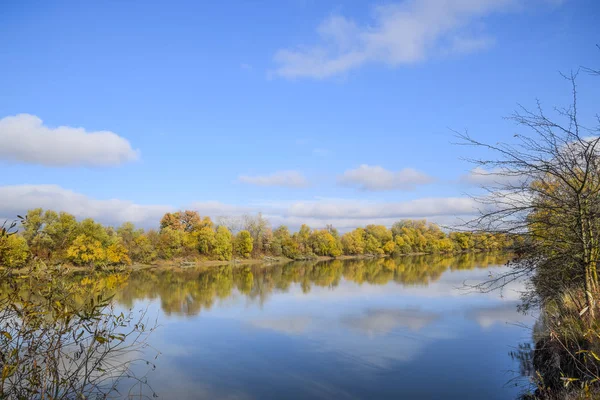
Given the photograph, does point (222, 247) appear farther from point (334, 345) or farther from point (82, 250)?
point (334, 345)

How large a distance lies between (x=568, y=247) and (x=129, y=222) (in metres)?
55.5

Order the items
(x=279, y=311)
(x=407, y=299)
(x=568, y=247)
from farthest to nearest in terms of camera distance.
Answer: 1. (x=407, y=299)
2. (x=279, y=311)
3. (x=568, y=247)

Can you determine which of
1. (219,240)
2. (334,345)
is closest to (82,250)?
(219,240)

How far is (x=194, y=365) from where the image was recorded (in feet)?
35.3

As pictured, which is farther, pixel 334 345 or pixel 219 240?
pixel 219 240

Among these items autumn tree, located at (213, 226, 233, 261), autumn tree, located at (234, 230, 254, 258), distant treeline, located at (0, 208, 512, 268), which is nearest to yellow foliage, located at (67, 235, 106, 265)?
distant treeline, located at (0, 208, 512, 268)

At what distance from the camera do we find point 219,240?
55.3 metres

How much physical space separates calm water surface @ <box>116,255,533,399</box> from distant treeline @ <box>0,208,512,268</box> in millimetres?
12266

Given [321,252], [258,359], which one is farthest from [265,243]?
[258,359]

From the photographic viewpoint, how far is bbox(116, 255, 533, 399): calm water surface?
8.98m

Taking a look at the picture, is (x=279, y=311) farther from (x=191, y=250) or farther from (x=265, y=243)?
(x=265, y=243)

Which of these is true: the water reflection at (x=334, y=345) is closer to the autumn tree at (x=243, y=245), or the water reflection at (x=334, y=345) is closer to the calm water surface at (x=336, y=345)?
the calm water surface at (x=336, y=345)

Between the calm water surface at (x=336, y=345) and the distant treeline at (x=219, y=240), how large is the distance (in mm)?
12266

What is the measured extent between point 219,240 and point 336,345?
44.6m
